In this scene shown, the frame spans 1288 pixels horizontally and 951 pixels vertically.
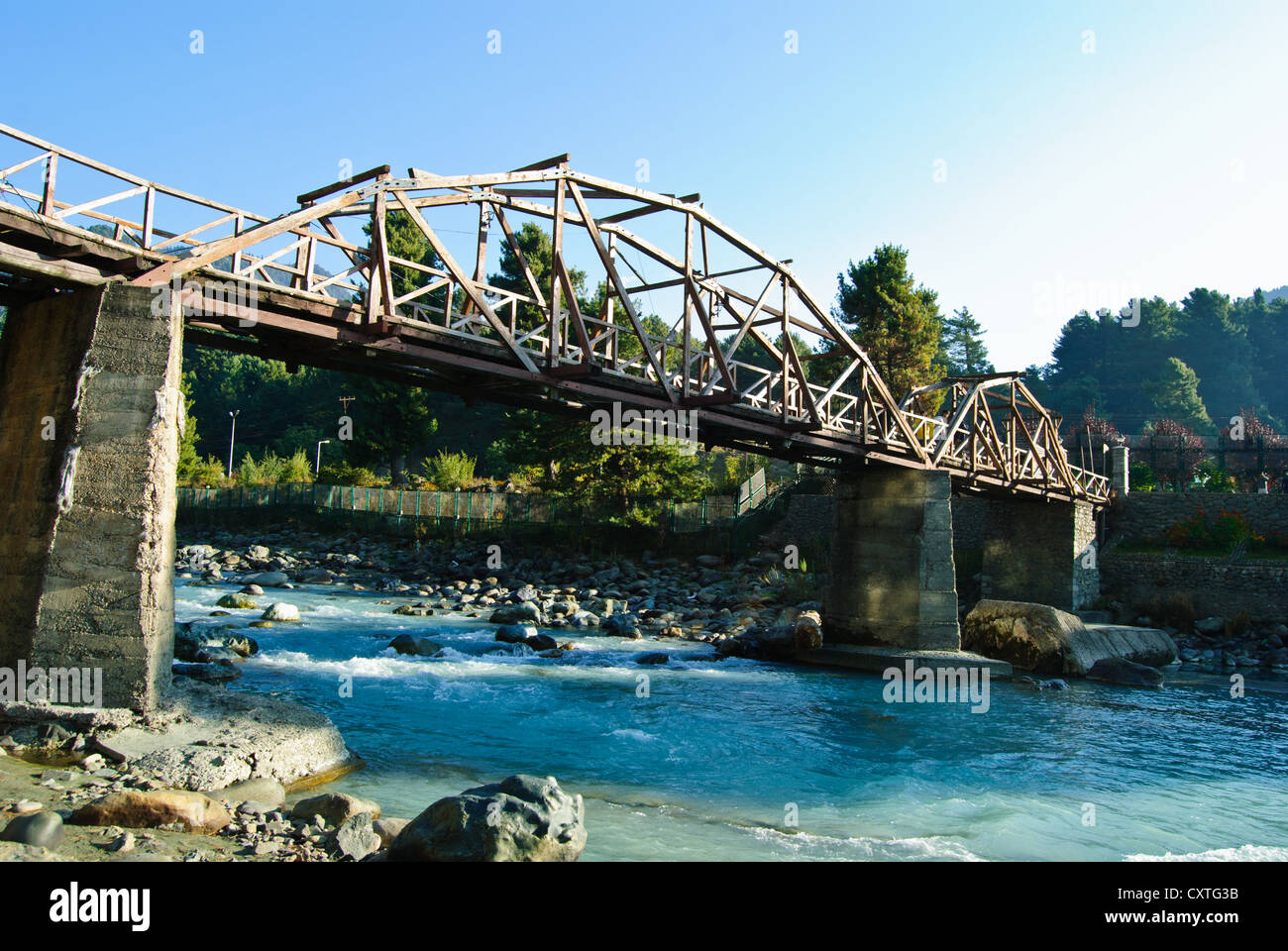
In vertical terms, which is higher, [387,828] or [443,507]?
[443,507]

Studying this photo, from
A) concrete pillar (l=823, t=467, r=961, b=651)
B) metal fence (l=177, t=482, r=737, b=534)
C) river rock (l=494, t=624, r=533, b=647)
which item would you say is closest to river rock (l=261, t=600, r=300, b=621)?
river rock (l=494, t=624, r=533, b=647)

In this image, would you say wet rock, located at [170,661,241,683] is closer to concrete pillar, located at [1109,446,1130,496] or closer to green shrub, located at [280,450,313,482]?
concrete pillar, located at [1109,446,1130,496]

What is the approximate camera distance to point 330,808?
27.9 feet

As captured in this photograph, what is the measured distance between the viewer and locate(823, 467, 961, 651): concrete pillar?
79.4ft

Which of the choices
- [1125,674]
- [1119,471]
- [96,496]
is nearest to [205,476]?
[1119,471]

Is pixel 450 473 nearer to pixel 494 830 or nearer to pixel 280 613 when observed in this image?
pixel 280 613

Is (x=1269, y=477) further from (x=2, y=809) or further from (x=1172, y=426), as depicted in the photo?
(x=2, y=809)

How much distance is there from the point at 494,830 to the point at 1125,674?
20969 millimetres

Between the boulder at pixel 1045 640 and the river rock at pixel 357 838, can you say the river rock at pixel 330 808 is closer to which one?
the river rock at pixel 357 838

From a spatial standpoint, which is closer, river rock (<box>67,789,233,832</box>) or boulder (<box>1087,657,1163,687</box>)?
river rock (<box>67,789,233,832</box>)

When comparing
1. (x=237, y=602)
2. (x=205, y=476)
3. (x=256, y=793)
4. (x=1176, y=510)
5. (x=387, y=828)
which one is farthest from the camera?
(x=205, y=476)

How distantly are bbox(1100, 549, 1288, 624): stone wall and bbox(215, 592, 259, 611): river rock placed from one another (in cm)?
3163

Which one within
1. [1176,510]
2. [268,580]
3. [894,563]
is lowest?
[268,580]
